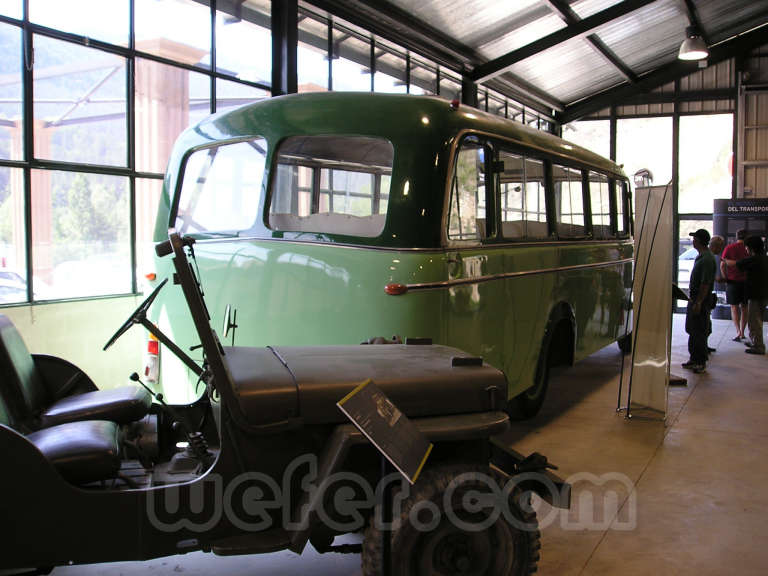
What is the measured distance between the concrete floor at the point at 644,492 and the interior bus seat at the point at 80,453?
0.81 meters

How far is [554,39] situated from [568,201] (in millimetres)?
7295

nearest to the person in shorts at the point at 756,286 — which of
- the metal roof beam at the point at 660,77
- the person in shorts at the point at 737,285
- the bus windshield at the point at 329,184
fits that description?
the person in shorts at the point at 737,285

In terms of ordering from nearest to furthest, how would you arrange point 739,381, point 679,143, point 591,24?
1. point 739,381
2. point 591,24
3. point 679,143

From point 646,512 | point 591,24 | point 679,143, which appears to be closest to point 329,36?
point 591,24

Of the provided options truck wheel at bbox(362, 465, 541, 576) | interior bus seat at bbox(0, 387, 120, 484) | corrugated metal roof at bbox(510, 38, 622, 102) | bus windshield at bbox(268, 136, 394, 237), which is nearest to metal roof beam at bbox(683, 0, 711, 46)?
corrugated metal roof at bbox(510, 38, 622, 102)

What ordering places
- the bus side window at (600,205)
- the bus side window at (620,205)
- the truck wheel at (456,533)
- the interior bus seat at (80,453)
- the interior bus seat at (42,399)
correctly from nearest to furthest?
the interior bus seat at (80,453), the truck wheel at (456,533), the interior bus seat at (42,399), the bus side window at (600,205), the bus side window at (620,205)

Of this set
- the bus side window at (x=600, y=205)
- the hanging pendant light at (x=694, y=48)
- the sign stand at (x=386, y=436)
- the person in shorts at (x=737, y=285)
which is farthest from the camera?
the hanging pendant light at (x=694, y=48)

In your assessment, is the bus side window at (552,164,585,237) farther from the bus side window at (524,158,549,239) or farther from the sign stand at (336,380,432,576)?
the sign stand at (336,380,432,576)

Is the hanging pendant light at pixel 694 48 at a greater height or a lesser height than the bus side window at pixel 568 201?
greater

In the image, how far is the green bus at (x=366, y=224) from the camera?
4.62 m

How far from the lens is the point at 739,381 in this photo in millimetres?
8398

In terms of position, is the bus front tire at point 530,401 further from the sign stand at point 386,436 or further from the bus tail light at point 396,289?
the sign stand at point 386,436

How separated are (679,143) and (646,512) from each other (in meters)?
15.0

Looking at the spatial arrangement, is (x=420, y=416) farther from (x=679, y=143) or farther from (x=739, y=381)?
(x=679, y=143)
